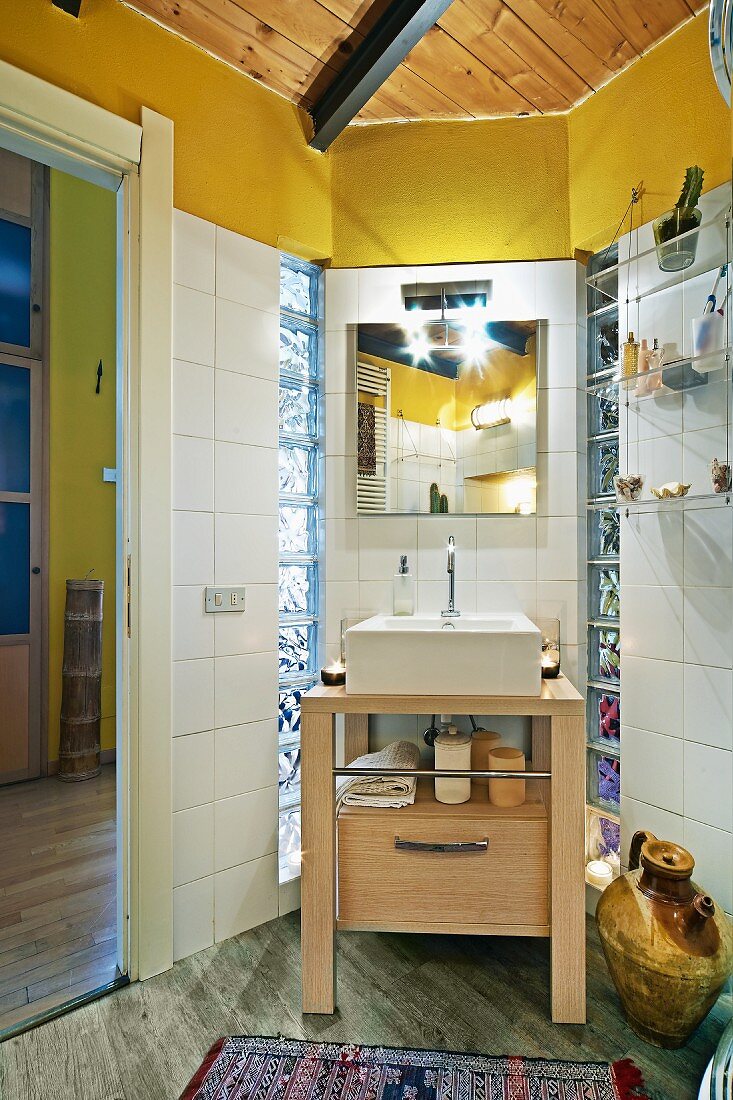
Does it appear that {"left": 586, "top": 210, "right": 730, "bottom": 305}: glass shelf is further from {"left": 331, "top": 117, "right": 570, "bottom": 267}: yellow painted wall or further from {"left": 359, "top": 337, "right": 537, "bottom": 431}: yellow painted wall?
{"left": 359, "top": 337, "right": 537, "bottom": 431}: yellow painted wall

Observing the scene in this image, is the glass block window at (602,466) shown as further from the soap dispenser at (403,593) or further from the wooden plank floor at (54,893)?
the wooden plank floor at (54,893)

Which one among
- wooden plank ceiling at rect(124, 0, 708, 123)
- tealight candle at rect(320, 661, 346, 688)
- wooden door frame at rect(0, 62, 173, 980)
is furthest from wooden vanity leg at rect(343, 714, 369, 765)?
wooden plank ceiling at rect(124, 0, 708, 123)

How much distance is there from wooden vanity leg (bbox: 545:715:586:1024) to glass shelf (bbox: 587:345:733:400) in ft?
3.10

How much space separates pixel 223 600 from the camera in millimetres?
1873

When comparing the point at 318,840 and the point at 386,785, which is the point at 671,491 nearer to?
the point at 386,785

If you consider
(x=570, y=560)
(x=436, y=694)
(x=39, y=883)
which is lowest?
(x=39, y=883)

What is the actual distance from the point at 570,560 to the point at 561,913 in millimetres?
1030

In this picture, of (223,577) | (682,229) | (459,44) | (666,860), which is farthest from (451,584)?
(459,44)

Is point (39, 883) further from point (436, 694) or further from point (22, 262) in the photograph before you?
point (22, 262)

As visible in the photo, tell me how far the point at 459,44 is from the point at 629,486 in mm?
1369

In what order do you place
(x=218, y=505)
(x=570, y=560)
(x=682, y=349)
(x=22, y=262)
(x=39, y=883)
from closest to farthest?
(x=682, y=349)
(x=218, y=505)
(x=570, y=560)
(x=39, y=883)
(x=22, y=262)

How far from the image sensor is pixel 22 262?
3.27 metres

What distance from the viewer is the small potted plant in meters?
1.62

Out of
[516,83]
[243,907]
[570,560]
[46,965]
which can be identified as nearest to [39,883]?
[46,965]
